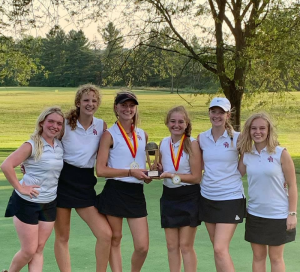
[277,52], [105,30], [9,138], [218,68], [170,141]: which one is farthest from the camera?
[9,138]

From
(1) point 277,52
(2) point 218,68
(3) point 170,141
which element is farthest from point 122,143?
(2) point 218,68

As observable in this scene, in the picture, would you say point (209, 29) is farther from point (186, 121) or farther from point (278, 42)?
point (186, 121)

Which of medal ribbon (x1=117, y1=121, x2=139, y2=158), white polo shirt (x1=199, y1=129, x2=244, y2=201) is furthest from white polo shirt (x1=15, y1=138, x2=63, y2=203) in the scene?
white polo shirt (x1=199, y1=129, x2=244, y2=201)

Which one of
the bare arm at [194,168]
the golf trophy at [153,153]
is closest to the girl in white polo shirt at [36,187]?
the golf trophy at [153,153]

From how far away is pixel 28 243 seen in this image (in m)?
4.87

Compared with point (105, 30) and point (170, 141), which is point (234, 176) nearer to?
point (170, 141)

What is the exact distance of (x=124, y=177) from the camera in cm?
504

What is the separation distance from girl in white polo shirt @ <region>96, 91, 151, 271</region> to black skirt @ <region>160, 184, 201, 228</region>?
0.73ft

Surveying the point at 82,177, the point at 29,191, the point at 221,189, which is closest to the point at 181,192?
the point at 221,189

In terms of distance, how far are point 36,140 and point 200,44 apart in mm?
11990

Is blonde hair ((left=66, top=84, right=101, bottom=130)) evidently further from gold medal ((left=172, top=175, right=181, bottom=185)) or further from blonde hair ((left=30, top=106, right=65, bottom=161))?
gold medal ((left=172, top=175, right=181, bottom=185))

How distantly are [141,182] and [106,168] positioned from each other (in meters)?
0.33

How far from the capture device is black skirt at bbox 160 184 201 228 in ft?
16.3

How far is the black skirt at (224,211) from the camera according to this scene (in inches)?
191
